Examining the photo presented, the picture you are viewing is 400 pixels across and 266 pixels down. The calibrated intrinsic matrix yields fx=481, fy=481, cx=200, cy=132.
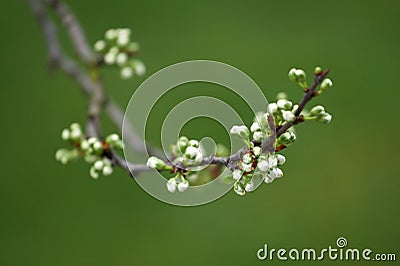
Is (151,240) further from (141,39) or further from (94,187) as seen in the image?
(141,39)

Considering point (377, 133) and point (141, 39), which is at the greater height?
point (141, 39)

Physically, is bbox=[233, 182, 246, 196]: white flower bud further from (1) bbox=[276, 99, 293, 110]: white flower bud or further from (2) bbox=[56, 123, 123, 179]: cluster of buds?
(2) bbox=[56, 123, 123, 179]: cluster of buds

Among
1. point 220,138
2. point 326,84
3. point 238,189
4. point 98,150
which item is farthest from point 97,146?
point 220,138

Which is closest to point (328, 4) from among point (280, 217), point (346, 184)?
point (346, 184)

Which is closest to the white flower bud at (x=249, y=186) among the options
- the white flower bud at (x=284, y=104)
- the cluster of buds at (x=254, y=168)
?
the cluster of buds at (x=254, y=168)

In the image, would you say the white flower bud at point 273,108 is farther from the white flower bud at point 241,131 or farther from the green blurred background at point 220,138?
the green blurred background at point 220,138

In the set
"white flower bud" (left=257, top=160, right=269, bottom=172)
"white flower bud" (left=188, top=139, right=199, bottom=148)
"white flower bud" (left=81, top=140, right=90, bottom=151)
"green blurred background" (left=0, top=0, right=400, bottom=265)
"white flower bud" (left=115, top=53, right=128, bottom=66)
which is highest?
"green blurred background" (left=0, top=0, right=400, bottom=265)

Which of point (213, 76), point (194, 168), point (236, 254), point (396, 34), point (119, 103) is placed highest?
point (396, 34)

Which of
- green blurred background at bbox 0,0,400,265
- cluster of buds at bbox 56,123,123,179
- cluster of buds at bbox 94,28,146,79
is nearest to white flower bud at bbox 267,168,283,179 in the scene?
cluster of buds at bbox 56,123,123,179
